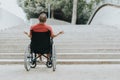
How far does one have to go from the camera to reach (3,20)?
62.0 ft

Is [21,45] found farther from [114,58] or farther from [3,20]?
[3,20]

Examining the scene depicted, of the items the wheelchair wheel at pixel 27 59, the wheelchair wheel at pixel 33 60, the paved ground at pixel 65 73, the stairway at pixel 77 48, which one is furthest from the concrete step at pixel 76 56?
the wheelchair wheel at pixel 27 59

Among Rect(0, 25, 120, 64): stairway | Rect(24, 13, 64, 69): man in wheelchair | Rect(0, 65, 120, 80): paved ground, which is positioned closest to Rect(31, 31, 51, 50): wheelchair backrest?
Rect(24, 13, 64, 69): man in wheelchair

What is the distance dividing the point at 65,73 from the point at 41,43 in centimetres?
82

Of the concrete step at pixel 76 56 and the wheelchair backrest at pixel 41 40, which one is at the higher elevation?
the wheelchair backrest at pixel 41 40

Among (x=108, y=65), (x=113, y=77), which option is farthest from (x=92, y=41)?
(x=113, y=77)

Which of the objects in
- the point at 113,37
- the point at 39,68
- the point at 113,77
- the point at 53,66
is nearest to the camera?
the point at 113,77

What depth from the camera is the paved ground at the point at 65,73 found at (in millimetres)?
7831

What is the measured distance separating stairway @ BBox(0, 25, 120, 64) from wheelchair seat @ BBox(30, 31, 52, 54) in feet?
4.67

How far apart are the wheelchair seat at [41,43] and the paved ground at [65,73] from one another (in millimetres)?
452

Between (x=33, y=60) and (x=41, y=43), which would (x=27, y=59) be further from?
(x=41, y=43)

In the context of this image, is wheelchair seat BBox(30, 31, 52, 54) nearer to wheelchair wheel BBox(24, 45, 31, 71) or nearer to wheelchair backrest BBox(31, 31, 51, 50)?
wheelchair backrest BBox(31, 31, 51, 50)

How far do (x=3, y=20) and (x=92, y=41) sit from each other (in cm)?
717

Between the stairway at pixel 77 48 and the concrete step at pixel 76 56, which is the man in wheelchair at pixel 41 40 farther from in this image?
the concrete step at pixel 76 56
